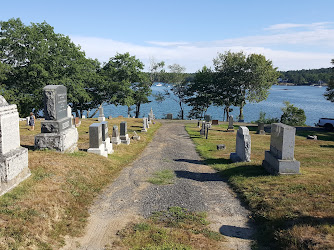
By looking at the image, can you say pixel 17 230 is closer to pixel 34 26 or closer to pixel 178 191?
pixel 178 191

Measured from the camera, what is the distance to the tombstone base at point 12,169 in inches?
295

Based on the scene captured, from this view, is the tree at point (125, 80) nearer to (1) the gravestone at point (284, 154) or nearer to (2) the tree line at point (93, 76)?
(2) the tree line at point (93, 76)

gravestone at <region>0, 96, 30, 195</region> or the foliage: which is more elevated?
gravestone at <region>0, 96, 30, 195</region>

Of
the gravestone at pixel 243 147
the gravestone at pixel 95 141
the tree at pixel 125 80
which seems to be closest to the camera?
the gravestone at pixel 243 147

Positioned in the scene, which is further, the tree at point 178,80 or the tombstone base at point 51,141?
the tree at point 178,80

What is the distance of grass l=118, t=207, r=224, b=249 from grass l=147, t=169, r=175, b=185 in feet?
9.60

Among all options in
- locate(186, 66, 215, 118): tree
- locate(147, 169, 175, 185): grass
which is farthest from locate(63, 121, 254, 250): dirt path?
locate(186, 66, 215, 118): tree

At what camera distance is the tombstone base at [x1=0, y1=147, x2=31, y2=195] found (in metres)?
7.48

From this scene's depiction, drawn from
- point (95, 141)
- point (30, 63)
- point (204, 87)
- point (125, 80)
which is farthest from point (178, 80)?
point (95, 141)

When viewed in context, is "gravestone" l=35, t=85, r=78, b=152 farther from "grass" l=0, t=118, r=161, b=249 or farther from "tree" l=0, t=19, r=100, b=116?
"tree" l=0, t=19, r=100, b=116

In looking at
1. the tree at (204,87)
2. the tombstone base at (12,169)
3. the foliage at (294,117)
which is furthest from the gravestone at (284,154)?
the tree at (204,87)

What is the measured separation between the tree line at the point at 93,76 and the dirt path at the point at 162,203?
26044mm

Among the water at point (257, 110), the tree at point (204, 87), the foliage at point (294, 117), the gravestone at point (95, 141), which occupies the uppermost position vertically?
the tree at point (204, 87)

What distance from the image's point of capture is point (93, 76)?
42.2 metres
